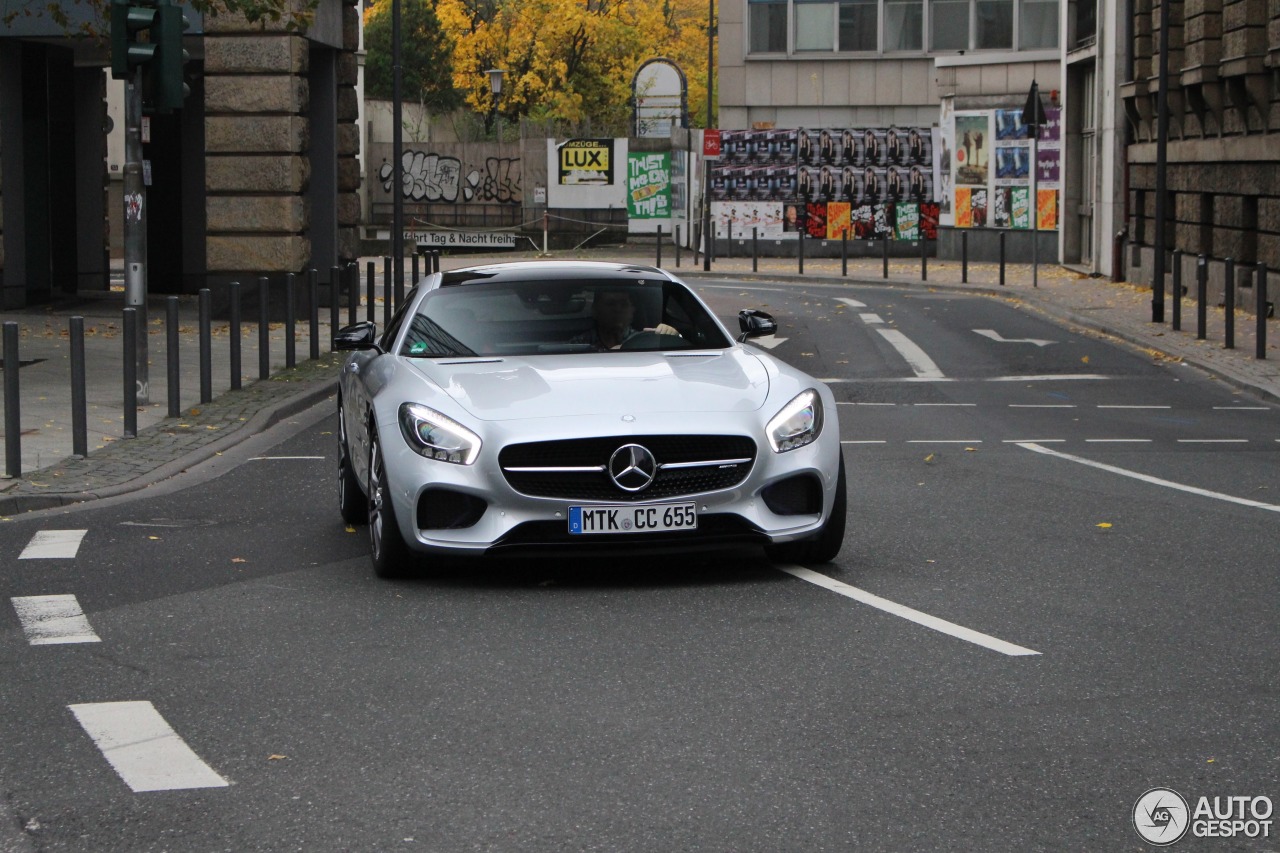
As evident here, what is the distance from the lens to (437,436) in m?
7.76

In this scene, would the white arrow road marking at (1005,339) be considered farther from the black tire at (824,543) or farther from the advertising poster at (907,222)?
the advertising poster at (907,222)

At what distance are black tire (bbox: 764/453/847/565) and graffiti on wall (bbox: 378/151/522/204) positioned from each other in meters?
53.0

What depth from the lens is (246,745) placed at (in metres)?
5.43

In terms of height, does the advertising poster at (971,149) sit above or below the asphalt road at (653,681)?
above

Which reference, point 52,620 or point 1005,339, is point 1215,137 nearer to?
point 1005,339

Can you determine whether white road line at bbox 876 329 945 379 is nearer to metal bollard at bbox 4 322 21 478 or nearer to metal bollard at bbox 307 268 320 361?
metal bollard at bbox 307 268 320 361

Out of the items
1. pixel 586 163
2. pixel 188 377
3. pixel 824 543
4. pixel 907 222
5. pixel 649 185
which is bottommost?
pixel 824 543

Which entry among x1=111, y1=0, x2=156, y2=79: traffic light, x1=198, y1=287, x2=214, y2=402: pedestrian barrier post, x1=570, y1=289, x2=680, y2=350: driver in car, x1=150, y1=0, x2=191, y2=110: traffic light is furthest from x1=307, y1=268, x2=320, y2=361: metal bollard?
x1=570, y1=289, x2=680, y2=350: driver in car

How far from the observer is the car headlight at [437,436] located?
768 cm

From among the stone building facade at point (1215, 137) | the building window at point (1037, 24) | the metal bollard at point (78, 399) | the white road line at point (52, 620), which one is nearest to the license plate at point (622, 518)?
the white road line at point (52, 620)

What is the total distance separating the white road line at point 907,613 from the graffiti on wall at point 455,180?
175 feet

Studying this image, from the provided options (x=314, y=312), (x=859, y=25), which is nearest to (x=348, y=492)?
(x=314, y=312)

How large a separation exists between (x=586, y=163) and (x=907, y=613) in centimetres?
4921

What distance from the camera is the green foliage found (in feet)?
273
